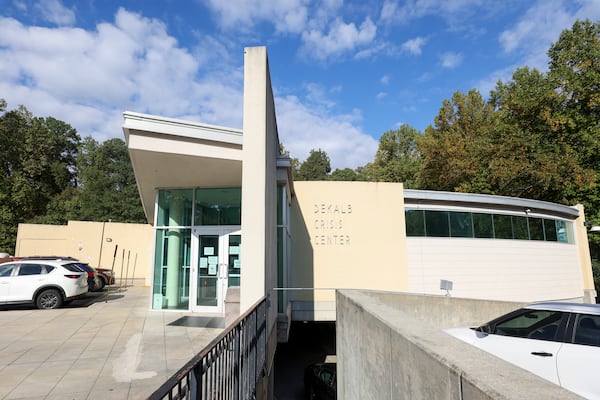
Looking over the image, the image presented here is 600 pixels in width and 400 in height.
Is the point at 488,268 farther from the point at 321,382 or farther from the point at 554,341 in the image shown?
the point at 554,341

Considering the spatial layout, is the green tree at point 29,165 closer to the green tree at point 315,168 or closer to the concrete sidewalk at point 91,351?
the concrete sidewalk at point 91,351

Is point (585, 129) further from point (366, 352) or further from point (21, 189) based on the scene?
point (21, 189)

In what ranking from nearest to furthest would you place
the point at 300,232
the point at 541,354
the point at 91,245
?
the point at 541,354 < the point at 300,232 < the point at 91,245

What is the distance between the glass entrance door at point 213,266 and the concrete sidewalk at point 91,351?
687 mm

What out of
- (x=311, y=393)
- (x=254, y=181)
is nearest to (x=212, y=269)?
(x=311, y=393)

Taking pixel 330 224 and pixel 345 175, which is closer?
pixel 330 224

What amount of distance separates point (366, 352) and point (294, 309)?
29.7ft

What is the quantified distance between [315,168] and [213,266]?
4107 cm

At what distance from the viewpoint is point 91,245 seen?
23938mm

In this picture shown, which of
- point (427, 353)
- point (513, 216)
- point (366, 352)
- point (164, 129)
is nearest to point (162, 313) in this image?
point (164, 129)

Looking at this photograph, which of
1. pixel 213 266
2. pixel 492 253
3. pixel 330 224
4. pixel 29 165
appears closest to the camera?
pixel 213 266

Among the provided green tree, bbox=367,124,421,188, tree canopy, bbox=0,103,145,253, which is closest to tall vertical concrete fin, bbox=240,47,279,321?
tree canopy, bbox=0,103,145,253

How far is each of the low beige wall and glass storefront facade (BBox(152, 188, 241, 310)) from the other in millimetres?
14052

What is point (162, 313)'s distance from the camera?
10.1 metres
